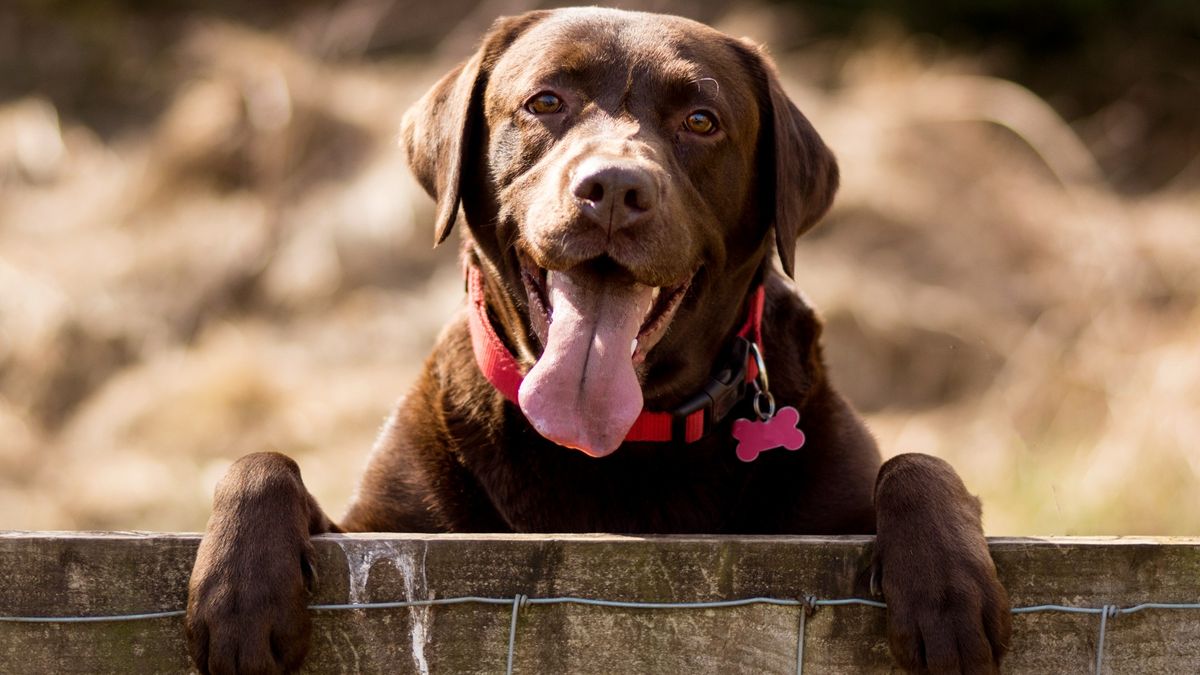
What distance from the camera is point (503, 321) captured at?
334cm

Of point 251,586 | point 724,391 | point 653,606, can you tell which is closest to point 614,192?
point 724,391

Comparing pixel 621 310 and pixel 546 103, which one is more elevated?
pixel 546 103

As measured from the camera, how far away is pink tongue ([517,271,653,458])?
285cm

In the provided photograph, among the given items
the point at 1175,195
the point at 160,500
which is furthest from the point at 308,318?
the point at 1175,195

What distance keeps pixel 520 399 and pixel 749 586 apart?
2.36 ft

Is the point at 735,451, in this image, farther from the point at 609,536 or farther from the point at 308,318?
the point at 308,318

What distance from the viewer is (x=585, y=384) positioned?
2875 mm

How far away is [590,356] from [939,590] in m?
0.84

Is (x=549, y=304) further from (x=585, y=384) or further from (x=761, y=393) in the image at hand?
(x=761, y=393)

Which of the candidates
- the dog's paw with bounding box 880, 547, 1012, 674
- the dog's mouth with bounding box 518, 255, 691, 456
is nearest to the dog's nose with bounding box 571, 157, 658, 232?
the dog's mouth with bounding box 518, 255, 691, 456

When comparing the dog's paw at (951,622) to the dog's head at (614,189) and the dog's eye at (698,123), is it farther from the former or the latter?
the dog's eye at (698,123)

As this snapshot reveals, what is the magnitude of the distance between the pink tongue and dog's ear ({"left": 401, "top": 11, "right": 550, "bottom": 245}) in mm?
474

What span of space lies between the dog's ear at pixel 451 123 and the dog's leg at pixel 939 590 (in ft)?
4.12

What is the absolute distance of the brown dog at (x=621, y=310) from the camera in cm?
294
